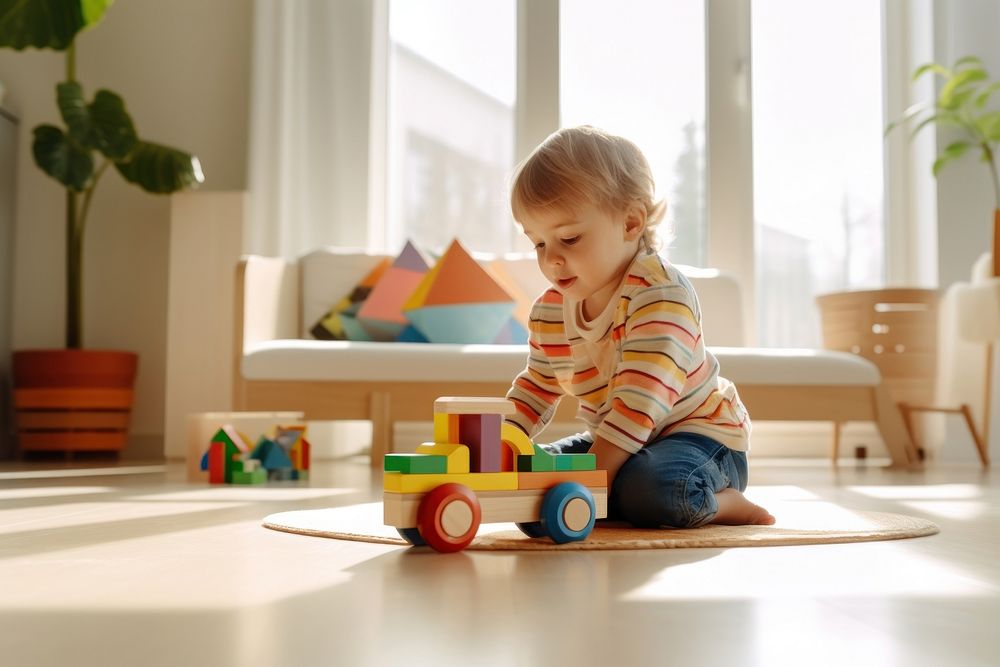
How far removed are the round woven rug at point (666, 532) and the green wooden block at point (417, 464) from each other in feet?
0.36

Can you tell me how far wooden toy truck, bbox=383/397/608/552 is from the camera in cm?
115

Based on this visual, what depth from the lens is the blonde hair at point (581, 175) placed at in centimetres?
138

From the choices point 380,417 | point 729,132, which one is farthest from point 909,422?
point 380,417

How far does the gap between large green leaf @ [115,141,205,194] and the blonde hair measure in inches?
102

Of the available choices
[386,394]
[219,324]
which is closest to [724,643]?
[386,394]

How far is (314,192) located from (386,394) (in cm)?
144

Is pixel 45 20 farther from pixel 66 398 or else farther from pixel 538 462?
pixel 538 462

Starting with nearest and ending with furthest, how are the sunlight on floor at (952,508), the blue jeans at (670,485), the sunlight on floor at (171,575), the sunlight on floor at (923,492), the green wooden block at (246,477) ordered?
the sunlight on floor at (171,575) → the blue jeans at (670,485) → the sunlight on floor at (952,508) → the sunlight on floor at (923,492) → the green wooden block at (246,477)

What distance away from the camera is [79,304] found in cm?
376

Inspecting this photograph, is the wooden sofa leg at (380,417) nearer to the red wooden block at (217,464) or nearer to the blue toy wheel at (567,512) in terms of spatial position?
the red wooden block at (217,464)

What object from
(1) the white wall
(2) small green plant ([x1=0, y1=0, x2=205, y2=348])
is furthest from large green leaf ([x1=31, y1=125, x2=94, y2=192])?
(1) the white wall

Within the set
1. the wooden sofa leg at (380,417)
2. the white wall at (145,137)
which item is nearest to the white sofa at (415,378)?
the wooden sofa leg at (380,417)

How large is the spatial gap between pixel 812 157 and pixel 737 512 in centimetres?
321

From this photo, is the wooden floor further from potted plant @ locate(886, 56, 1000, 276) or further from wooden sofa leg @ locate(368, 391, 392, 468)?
potted plant @ locate(886, 56, 1000, 276)
